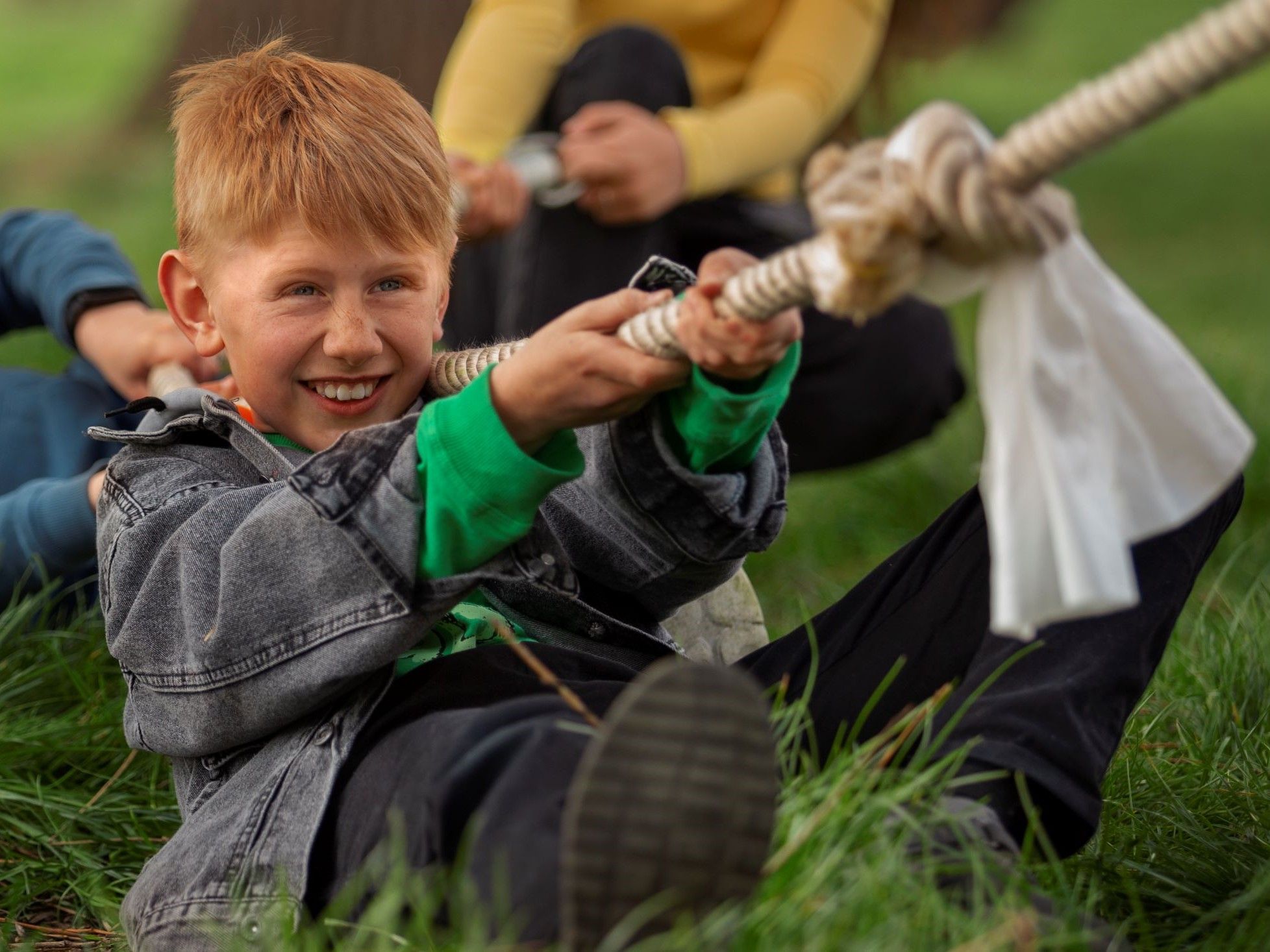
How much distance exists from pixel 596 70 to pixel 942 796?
1.84m

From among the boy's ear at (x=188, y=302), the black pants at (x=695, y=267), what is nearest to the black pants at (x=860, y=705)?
the boy's ear at (x=188, y=302)

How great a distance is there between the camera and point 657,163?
8.94ft

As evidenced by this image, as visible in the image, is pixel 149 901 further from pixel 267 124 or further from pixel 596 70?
pixel 596 70

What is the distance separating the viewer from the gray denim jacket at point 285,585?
138 cm

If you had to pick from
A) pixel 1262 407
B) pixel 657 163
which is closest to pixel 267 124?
pixel 657 163

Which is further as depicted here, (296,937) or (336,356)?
(336,356)

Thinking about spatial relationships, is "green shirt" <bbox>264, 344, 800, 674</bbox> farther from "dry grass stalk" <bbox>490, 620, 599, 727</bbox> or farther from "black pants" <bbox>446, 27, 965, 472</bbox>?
"black pants" <bbox>446, 27, 965, 472</bbox>

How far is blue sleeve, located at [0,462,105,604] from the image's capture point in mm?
2012

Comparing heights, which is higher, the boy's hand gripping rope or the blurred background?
the boy's hand gripping rope

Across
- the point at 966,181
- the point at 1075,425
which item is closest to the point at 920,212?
the point at 966,181

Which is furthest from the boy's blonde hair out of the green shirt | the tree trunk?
the tree trunk

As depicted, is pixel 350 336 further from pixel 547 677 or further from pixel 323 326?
pixel 547 677

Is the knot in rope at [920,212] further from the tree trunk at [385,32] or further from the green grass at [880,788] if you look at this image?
the tree trunk at [385,32]

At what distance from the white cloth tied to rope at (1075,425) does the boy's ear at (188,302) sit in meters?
0.82
